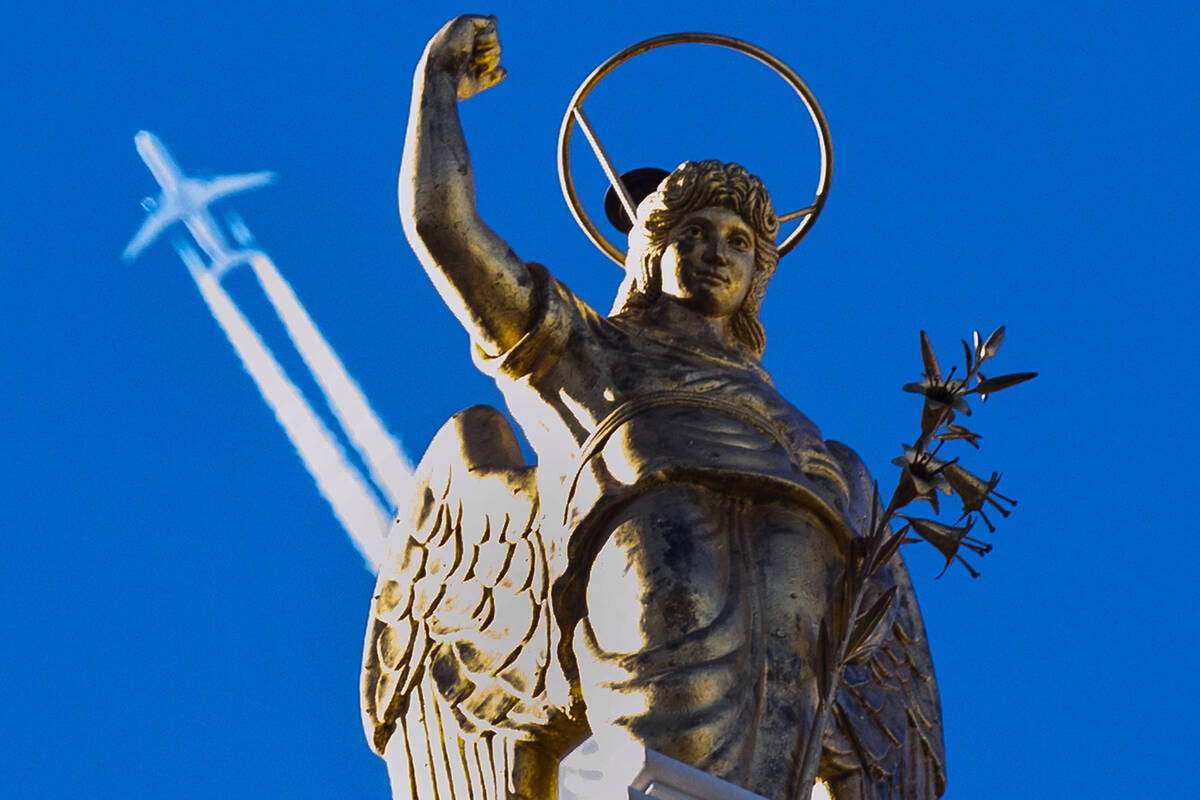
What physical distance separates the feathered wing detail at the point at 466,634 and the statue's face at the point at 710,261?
0.79 m

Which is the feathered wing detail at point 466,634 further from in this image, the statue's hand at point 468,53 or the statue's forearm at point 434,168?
the statue's hand at point 468,53

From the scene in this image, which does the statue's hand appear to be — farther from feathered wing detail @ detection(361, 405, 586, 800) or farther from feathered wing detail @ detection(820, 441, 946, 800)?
feathered wing detail @ detection(820, 441, 946, 800)

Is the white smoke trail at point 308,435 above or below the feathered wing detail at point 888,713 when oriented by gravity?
above

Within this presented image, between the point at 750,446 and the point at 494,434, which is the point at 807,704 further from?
the point at 494,434

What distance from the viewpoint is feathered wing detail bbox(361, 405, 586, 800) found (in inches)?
410

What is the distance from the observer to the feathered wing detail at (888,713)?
10.9 metres

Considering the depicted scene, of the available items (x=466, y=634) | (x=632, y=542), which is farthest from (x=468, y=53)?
(x=466, y=634)

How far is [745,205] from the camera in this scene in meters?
11.1

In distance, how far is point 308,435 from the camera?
16.1m

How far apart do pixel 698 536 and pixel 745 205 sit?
4.74 feet

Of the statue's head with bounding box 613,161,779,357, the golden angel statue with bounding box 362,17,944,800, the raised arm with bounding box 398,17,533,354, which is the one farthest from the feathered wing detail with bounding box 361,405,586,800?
the statue's head with bounding box 613,161,779,357

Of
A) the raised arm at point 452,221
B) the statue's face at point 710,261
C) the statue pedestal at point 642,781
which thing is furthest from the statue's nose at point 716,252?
the statue pedestal at point 642,781

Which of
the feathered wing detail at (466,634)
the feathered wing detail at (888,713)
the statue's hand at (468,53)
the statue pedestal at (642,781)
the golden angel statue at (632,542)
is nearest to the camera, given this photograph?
the statue pedestal at (642,781)

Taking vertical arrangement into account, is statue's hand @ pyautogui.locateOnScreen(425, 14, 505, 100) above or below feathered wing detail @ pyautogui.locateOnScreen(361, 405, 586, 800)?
above
